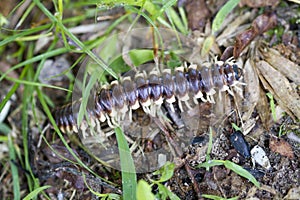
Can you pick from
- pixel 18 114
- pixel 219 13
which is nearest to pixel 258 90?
pixel 219 13

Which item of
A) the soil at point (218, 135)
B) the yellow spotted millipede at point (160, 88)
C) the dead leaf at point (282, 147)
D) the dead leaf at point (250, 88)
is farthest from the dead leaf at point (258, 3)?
the dead leaf at point (282, 147)

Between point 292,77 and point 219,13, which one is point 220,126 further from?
point 219,13

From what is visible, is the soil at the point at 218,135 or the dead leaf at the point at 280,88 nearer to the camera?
the soil at the point at 218,135

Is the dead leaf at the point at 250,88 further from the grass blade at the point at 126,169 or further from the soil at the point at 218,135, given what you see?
the grass blade at the point at 126,169

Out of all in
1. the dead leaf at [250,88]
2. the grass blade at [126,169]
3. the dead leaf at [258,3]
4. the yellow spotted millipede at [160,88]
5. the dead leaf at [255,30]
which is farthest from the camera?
the dead leaf at [258,3]

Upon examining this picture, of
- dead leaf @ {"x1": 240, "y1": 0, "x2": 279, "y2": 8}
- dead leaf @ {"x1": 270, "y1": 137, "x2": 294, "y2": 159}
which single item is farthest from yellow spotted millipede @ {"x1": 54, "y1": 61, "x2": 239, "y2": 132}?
dead leaf @ {"x1": 240, "y1": 0, "x2": 279, "y2": 8}
